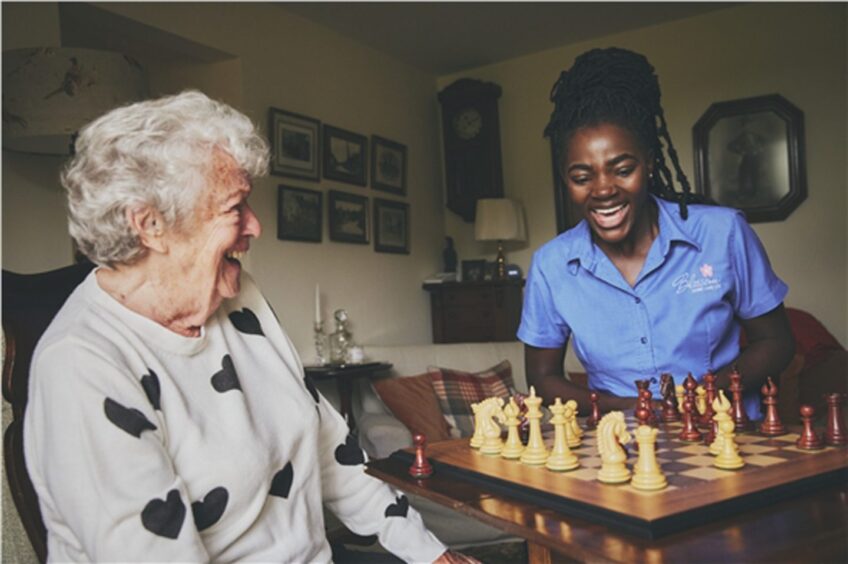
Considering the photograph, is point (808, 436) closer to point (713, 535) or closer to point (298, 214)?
point (713, 535)

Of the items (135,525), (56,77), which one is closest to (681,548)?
(135,525)

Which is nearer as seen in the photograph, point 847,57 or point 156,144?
point 156,144

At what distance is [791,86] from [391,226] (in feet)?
10.3

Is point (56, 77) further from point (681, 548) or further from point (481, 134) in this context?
point (481, 134)

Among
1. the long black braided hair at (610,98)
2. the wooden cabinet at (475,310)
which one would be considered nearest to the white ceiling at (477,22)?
Answer: the wooden cabinet at (475,310)

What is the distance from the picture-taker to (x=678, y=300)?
188 cm

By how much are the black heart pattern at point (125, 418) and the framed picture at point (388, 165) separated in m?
4.70

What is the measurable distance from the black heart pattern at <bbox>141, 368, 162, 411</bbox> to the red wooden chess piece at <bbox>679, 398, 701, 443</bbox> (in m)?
0.99

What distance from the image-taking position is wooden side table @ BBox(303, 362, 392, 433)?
4.43m

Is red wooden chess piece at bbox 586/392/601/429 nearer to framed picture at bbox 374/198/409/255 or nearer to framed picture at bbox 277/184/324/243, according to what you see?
framed picture at bbox 277/184/324/243

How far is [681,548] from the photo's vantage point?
92 cm

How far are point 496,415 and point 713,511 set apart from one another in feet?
1.97

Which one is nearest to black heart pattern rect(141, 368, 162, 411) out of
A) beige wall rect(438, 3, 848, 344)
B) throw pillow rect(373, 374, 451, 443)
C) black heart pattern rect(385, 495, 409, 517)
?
black heart pattern rect(385, 495, 409, 517)

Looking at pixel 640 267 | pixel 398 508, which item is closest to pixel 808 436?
pixel 640 267
